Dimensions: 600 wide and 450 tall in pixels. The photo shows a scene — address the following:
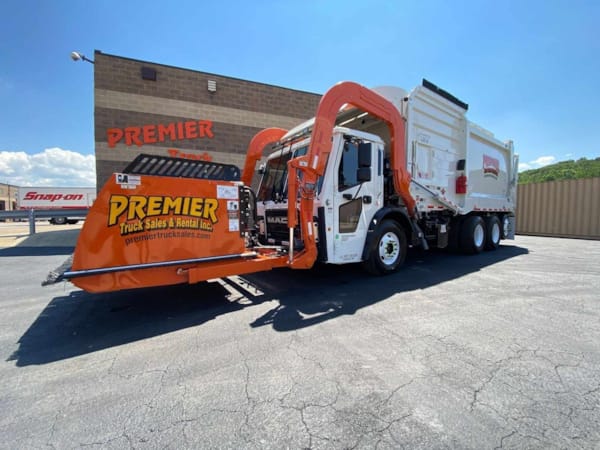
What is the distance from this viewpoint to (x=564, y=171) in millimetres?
46750

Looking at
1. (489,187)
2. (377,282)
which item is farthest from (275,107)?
(377,282)

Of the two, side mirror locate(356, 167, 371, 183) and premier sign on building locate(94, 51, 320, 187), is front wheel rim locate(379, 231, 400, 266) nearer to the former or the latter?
side mirror locate(356, 167, 371, 183)

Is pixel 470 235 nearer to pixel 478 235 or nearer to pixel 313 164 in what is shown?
pixel 478 235

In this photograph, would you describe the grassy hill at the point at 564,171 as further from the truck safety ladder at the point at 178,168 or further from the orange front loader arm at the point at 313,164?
the truck safety ladder at the point at 178,168

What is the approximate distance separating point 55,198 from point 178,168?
1283 inches

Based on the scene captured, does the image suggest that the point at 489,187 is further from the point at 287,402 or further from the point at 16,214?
the point at 16,214

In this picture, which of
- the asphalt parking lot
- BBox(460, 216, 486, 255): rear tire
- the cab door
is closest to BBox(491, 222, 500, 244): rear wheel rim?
BBox(460, 216, 486, 255): rear tire

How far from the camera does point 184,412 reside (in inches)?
75.3

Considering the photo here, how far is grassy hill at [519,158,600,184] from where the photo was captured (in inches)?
1706

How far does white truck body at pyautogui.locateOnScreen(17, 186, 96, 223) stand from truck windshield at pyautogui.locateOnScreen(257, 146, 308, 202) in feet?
94.3

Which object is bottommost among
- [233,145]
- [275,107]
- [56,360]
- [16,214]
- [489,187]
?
[56,360]

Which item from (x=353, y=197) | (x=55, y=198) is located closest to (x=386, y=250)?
(x=353, y=197)

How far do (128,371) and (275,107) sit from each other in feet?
37.4

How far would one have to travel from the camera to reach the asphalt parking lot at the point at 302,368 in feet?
5.70
